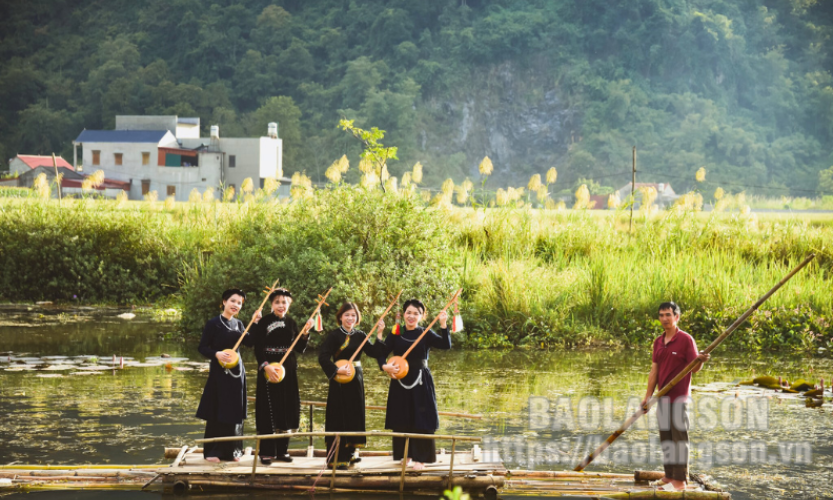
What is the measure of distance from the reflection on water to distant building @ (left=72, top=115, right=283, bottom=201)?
57.5 m

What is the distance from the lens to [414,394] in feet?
26.8

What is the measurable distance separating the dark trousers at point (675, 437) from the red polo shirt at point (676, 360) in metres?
0.10

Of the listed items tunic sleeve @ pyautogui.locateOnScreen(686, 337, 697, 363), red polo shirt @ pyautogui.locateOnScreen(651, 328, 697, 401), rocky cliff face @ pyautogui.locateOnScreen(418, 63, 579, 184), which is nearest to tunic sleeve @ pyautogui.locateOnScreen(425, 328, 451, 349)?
red polo shirt @ pyautogui.locateOnScreen(651, 328, 697, 401)

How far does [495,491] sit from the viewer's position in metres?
7.87

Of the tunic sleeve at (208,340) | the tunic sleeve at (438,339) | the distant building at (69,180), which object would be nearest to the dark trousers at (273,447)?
the tunic sleeve at (208,340)

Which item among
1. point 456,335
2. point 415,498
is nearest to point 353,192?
point 456,335

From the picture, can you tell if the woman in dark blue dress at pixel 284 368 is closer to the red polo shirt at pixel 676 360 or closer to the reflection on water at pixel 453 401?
the reflection on water at pixel 453 401

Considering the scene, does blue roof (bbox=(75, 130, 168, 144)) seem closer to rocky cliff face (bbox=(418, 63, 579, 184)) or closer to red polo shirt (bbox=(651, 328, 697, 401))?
rocky cliff face (bbox=(418, 63, 579, 184))

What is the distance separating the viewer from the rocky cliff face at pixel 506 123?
90.2m

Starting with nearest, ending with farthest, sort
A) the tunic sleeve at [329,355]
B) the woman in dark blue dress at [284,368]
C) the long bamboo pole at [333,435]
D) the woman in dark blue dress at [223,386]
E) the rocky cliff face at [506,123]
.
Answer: the long bamboo pole at [333,435]
the tunic sleeve at [329,355]
the woman in dark blue dress at [223,386]
the woman in dark blue dress at [284,368]
the rocky cliff face at [506,123]

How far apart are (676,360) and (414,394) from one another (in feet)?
6.89

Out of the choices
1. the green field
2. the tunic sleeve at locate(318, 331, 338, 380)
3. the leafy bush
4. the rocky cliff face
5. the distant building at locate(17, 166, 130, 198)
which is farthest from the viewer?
the rocky cliff face

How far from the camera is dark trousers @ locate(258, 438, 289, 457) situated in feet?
26.8

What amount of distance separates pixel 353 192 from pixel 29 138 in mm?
74855
